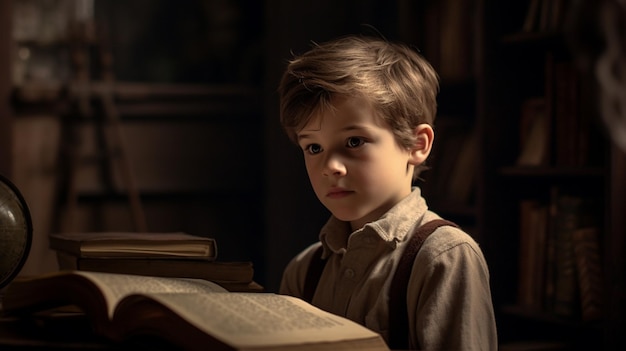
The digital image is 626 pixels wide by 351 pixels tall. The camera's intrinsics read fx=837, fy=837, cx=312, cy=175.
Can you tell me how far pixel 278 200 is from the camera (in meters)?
3.70

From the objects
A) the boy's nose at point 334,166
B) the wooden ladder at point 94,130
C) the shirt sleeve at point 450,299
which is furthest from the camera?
the wooden ladder at point 94,130

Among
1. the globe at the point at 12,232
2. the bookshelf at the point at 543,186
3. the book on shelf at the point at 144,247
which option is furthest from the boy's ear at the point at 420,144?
the bookshelf at the point at 543,186

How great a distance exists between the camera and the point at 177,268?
3.90ft

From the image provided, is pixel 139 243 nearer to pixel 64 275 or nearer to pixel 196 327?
pixel 64 275

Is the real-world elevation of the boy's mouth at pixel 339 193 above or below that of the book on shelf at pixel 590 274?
above

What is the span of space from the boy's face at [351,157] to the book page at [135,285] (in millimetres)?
245

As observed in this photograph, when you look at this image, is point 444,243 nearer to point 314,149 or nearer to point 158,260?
point 314,149

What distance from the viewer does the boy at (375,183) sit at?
3.81ft

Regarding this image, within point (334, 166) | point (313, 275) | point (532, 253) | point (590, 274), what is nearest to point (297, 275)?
point (313, 275)

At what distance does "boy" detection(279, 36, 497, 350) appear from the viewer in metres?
1.16

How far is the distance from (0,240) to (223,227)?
9.21ft

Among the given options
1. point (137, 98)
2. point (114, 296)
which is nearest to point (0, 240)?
point (114, 296)

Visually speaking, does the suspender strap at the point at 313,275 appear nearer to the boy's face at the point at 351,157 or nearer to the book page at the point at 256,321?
the boy's face at the point at 351,157

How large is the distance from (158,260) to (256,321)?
1.16 feet
